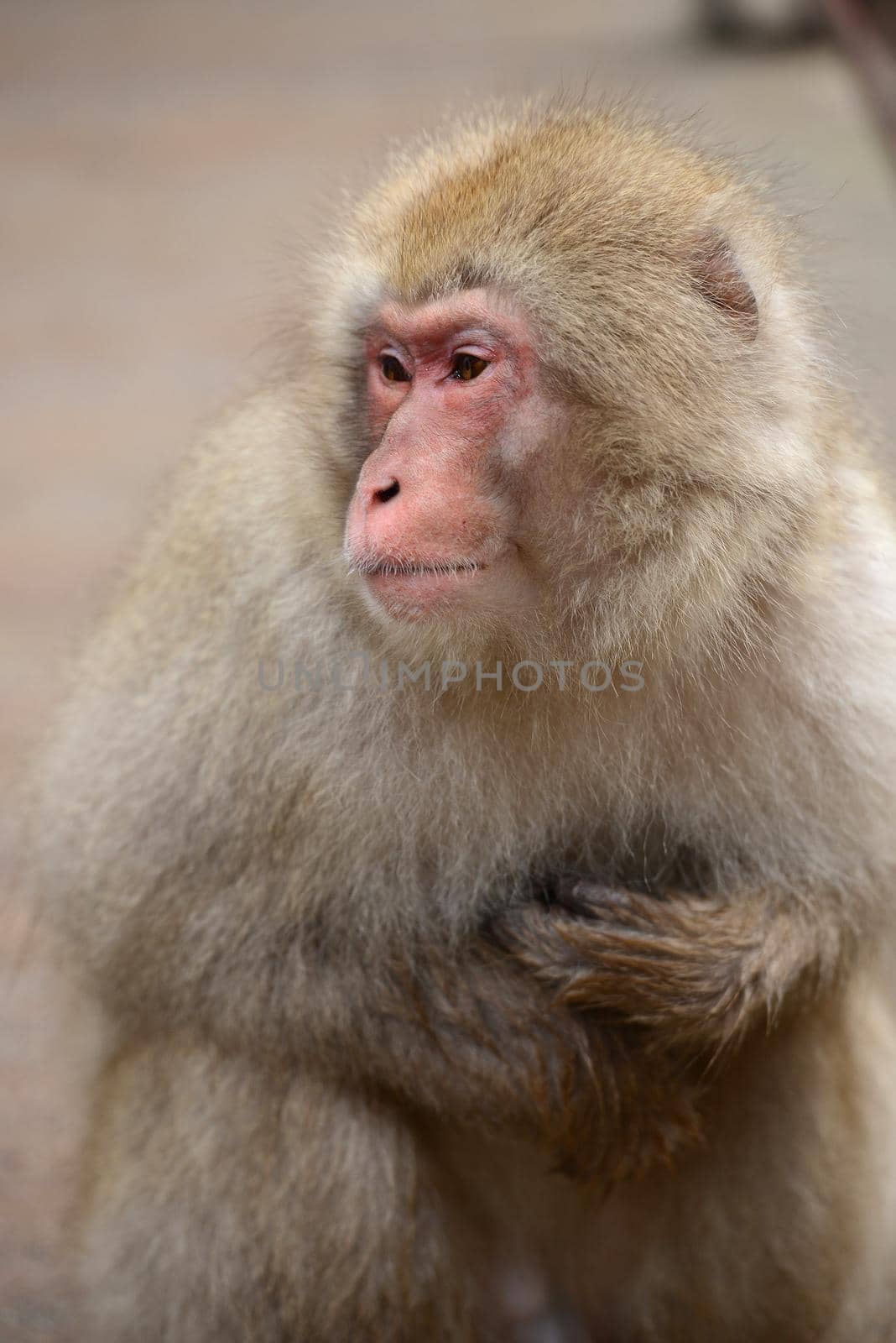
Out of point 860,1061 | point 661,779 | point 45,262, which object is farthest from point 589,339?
point 45,262

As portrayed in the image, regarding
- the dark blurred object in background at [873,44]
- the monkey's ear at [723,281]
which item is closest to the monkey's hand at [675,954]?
the monkey's ear at [723,281]

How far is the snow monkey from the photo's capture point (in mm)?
2385

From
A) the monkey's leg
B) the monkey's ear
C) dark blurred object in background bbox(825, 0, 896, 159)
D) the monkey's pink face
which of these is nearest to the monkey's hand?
the monkey's leg

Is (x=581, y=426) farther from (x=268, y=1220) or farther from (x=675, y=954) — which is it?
(x=268, y=1220)

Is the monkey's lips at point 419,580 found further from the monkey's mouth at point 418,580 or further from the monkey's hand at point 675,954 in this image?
the monkey's hand at point 675,954

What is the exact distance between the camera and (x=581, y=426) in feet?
7.85

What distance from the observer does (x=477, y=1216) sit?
9.96 ft

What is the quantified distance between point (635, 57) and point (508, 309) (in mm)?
11276

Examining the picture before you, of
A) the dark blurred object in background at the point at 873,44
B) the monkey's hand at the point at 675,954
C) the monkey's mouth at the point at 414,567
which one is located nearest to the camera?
the monkey's mouth at the point at 414,567

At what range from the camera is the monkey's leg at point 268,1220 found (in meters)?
2.78

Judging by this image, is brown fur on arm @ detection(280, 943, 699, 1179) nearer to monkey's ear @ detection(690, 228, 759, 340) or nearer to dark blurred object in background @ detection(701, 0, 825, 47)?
monkey's ear @ detection(690, 228, 759, 340)

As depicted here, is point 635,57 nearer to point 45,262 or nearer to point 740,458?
point 45,262

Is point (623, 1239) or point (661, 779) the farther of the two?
point (623, 1239)

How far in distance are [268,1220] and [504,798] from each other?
841 mm
